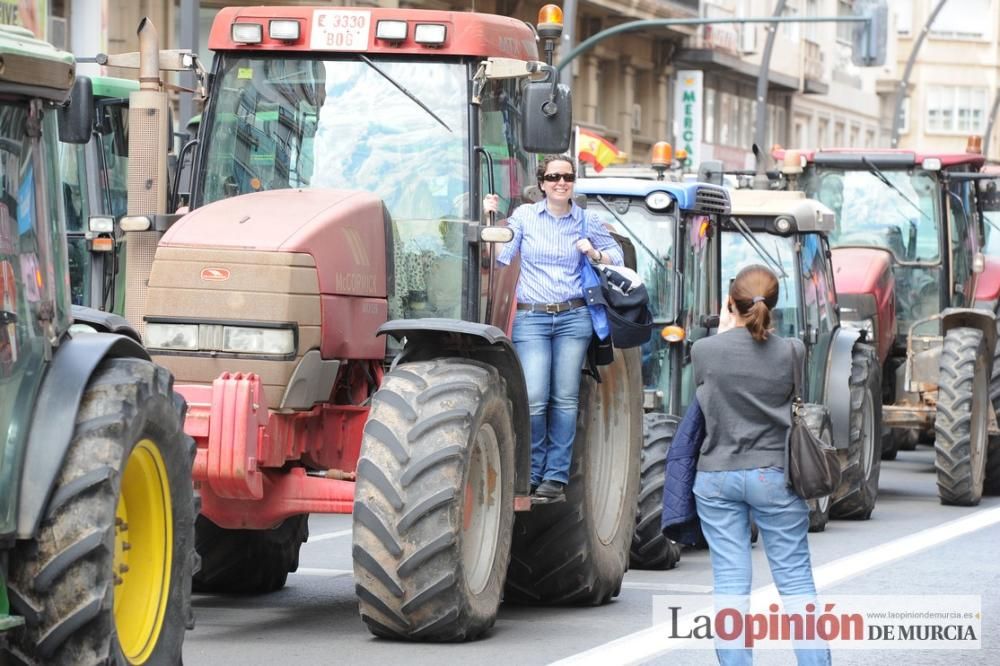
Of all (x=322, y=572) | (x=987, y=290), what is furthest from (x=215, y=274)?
(x=987, y=290)

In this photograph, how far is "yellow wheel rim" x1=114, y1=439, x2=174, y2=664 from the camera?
23.8ft

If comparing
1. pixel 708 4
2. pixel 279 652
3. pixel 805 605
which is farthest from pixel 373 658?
pixel 708 4

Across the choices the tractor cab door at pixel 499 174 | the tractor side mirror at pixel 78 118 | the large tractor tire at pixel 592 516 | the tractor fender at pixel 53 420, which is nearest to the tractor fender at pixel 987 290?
the large tractor tire at pixel 592 516

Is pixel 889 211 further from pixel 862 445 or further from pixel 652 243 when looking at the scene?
pixel 652 243

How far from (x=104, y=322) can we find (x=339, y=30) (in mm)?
2756

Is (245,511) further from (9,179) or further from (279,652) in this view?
(9,179)

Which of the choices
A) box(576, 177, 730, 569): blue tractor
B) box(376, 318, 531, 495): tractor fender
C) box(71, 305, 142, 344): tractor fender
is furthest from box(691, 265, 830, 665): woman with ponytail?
box(576, 177, 730, 569): blue tractor

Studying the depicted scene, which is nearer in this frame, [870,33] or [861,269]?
[861,269]

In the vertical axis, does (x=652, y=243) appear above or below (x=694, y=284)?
above

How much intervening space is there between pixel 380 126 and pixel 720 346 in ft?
9.42

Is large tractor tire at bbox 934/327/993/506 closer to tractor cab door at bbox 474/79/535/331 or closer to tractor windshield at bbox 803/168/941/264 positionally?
tractor windshield at bbox 803/168/941/264

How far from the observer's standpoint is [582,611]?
35.2 feet

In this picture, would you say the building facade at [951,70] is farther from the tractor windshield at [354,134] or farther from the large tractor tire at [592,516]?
the tractor windshield at [354,134]

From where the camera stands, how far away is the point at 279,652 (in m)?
9.17
